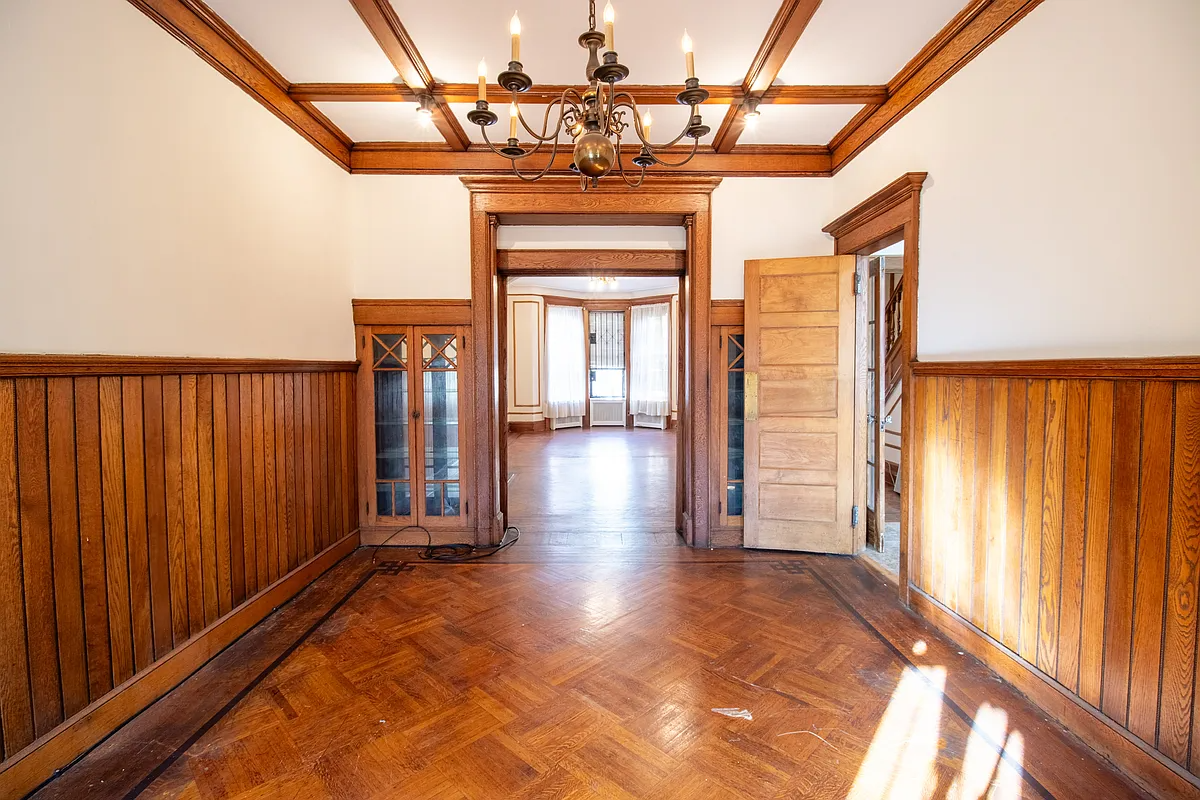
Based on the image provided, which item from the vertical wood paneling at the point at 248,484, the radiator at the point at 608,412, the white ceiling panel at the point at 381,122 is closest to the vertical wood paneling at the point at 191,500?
the vertical wood paneling at the point at 248,484

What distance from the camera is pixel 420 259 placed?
3811mm

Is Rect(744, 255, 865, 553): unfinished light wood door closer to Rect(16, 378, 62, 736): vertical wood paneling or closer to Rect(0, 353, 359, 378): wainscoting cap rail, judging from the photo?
Rect(0, 353, 359, 378): wainscoting cap rail

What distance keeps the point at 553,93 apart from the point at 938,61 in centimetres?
202

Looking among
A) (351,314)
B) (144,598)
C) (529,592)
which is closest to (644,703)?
(529,592)

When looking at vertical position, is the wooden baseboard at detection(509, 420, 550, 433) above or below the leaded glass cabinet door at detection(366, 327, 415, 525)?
below

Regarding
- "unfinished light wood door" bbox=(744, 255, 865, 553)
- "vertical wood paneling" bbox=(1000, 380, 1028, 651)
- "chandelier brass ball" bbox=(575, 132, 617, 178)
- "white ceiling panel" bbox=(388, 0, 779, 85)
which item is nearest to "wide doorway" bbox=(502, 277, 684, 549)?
"unfinished light wood door" bbox=(744, 255, 865, 553)

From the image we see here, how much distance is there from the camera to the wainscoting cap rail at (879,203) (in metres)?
2.76

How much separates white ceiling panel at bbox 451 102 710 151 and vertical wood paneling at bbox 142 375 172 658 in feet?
7.63

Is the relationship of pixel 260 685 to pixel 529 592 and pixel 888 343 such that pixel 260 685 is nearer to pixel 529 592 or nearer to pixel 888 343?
pixel 529 592

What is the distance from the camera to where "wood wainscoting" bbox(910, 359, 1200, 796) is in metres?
1.53

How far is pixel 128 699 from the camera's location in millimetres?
1943

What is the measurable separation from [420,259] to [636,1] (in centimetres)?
225

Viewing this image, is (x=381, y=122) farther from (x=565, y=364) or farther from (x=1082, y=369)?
(x=565, y=364)

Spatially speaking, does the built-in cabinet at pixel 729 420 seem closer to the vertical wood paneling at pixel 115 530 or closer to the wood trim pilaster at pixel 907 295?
the wood trim pilaster at pixel 907 295
